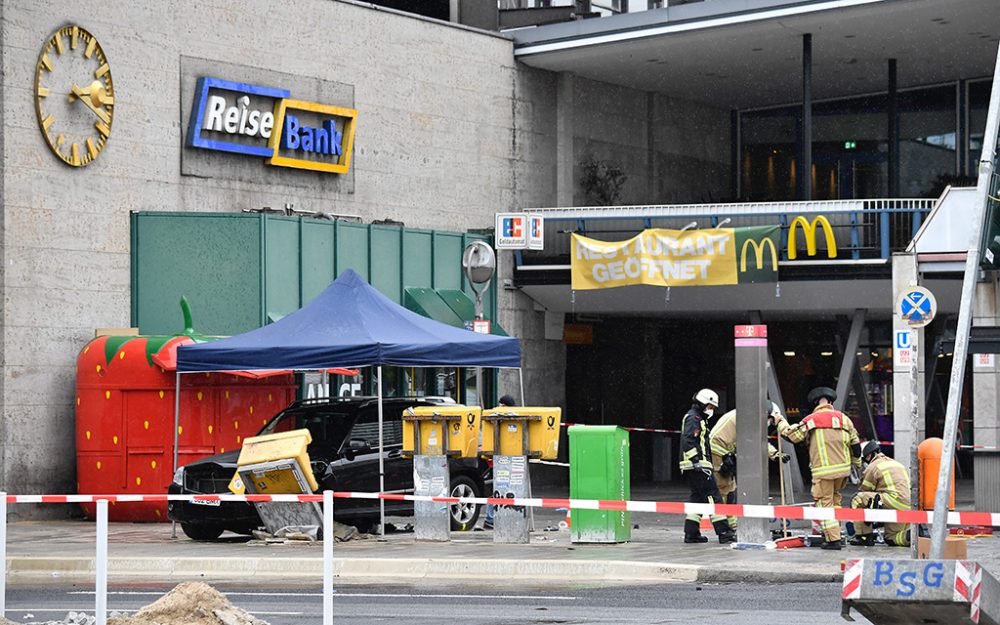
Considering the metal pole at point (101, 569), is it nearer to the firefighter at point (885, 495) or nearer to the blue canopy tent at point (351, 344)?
the blue canopy tent at point (351, 344)

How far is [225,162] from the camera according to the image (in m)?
27.9

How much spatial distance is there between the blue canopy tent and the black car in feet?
1.84

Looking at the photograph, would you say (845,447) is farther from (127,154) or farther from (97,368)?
(127,154)

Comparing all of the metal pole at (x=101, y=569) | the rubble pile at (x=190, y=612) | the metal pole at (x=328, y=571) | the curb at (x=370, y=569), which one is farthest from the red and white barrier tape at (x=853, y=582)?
the curb at (x=370, y=569)

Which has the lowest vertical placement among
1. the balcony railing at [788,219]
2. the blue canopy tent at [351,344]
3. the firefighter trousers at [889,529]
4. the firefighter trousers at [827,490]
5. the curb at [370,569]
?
the curb at [370,569]

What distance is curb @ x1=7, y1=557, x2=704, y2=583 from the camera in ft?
53.5

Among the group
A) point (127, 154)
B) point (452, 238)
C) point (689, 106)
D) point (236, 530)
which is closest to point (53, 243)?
point (127, 154)

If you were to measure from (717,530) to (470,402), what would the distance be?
41.9ft

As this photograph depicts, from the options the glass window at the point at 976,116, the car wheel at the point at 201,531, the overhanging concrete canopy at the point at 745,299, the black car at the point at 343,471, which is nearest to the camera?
the black car at the point at 343,471

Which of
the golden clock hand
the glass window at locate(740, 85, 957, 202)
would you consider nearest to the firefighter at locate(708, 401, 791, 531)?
the golden clock hand

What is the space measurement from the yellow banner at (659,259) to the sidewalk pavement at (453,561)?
34.3ft

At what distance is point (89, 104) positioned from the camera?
2548 cm

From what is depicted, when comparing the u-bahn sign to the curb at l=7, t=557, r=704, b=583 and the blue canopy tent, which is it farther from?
the curb at l=7, t=557, r=704, b=583

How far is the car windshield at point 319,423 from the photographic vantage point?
20.6 m
